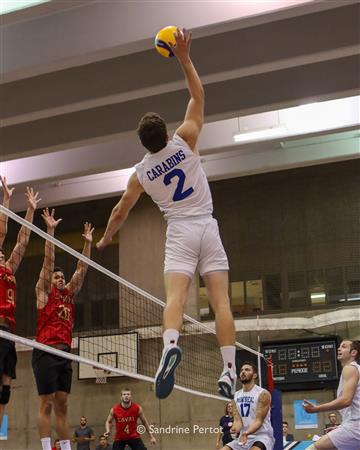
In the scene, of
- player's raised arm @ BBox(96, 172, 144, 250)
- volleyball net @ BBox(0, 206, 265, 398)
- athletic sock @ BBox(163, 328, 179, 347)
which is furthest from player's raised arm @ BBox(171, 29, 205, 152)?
volleyball net @ BBox(0, 206, 265, 398)

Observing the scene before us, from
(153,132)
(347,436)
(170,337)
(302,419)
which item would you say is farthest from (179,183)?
(302,419)

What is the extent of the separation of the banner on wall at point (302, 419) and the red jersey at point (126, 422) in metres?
6.29

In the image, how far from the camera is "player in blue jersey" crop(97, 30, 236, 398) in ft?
14.6

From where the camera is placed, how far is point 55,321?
7023 mm

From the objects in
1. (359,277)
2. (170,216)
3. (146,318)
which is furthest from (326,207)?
(170,216)

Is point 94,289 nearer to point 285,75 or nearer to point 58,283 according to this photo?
point 285,75

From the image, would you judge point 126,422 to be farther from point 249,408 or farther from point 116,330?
point 116,330

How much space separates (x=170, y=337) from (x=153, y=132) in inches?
54.5

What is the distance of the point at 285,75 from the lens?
1166 centimetres

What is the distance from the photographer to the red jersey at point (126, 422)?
37.2ft

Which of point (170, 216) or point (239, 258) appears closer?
point (170, 216)

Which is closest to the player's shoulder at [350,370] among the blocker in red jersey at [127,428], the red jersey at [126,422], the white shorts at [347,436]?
the white shorts at [347,436]

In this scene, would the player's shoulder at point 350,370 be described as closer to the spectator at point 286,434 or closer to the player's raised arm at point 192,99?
the player's raised arm at point 192,99

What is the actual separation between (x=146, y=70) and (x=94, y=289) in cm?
1037
